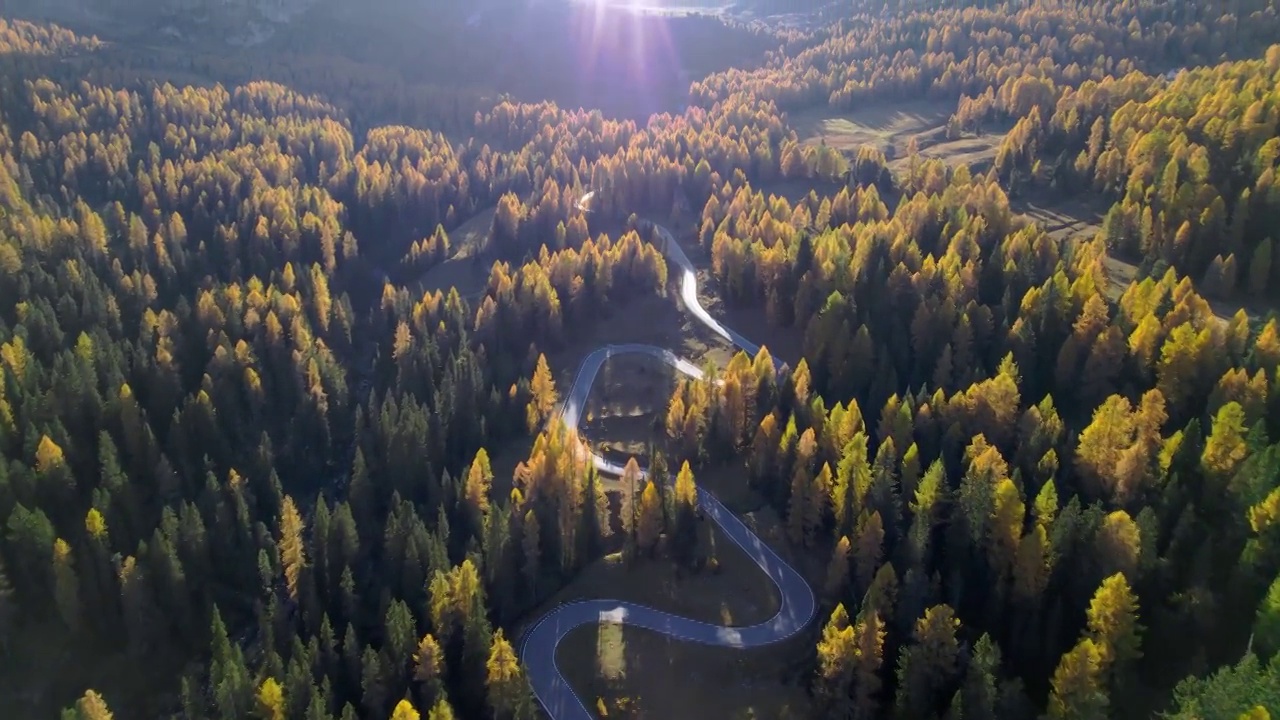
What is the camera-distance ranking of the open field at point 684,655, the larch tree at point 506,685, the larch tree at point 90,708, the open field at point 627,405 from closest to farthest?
the larch tree at point 506,685
the larch tree at point 90,708
the open field at point 684,655
the open field at point 627,405

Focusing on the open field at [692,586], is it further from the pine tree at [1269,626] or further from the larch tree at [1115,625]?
the pine tree at [1269,626]

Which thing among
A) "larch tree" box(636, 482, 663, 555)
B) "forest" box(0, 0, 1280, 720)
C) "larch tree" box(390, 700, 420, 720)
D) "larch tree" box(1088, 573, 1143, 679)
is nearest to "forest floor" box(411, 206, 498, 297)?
"forest" box(0, 0, 1280, 720)

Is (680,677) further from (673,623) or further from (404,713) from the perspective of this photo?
(404,713)

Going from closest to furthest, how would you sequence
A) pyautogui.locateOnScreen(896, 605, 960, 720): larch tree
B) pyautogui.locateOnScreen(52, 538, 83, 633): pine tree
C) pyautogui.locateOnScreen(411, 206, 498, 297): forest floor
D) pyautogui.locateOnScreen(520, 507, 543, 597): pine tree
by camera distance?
pyautogui.locateOnScreen(896, 605, 960, 720): larch tree
pyautogui.locateOnScreen(52, 538, 83, 633): pine tree
pyautogui.locateOnScreen(520, 507, 543, 597): pine tree
pyautogui.locateOnScreen(411, 206, 498, 297): forest floor

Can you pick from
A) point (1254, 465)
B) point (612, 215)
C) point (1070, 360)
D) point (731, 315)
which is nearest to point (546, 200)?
point (612, 215)

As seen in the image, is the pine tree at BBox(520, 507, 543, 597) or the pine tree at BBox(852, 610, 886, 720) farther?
the pine tree at BBox(520, 507, 543, 597)

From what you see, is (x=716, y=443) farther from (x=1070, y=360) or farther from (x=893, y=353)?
(x=1070, y=360)

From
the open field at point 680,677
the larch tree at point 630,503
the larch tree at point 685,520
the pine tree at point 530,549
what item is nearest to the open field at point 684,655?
the open field at point 680,677

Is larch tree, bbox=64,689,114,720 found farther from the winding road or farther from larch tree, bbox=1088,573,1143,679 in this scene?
larch tree, bbox=1088,573,1143,679

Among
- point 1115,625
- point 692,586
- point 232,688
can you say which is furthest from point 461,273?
point 1115,625
